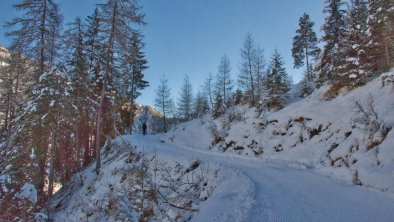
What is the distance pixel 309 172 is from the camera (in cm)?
1039

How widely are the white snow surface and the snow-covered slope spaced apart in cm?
4

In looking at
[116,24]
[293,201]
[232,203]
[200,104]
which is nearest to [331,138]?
[293,201]

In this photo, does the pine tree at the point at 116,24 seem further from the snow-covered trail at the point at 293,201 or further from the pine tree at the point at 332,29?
the pine tree at the point at 332,29

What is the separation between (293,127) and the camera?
16484 millimetres

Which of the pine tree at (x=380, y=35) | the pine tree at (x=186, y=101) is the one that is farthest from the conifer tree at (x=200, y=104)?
the pine tree at (x=380, y=35)

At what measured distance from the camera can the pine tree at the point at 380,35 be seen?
60.3ft

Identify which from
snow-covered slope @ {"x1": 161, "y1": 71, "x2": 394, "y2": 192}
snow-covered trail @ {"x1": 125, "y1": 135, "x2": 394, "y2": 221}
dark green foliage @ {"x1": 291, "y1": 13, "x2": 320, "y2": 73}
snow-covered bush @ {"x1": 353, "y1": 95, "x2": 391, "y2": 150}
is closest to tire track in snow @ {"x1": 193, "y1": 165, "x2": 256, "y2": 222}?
snow-covered trail @ {"x1": 125, "y1": 135, "x2": 394, "y2": 221}

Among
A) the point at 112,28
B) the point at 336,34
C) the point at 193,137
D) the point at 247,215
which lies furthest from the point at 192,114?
the point at 247,215

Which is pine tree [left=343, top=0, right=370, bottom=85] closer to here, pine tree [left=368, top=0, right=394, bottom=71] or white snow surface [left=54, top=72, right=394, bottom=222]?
pine tree [left=368, top=0, right=394, bottom=71]

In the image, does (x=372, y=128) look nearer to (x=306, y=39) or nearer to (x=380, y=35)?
(x=380, y=35)

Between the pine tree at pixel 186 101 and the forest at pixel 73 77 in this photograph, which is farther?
the pine tree at pixel 186 101

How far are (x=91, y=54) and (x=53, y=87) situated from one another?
1155cm

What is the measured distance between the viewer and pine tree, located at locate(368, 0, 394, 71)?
18391 millimetres

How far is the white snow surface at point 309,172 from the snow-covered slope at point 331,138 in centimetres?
4
